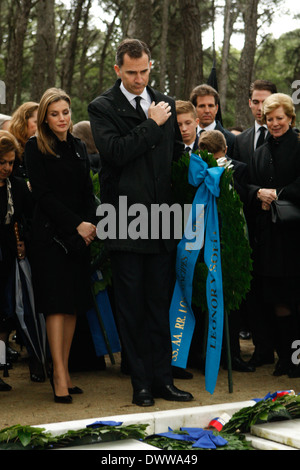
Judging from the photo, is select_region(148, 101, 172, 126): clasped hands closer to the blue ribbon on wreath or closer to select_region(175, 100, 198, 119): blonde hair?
the blue ribbon on wreath

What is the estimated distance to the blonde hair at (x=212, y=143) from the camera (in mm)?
5898

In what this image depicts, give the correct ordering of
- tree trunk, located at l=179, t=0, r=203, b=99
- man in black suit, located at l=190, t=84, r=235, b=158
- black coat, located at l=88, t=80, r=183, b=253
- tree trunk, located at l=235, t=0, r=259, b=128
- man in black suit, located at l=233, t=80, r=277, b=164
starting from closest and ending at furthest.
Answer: black coat, located at l=88, t=80, r=183, b=253
man in black suit, located at l=233, t=80, r=277, b=164
man in black suit, located at l=190, t=84, r=235, b=158
tree trunk, located at l=179, t=0, r=203, b=99
tree trunk, located at l=235, t=0, r=259, b=128

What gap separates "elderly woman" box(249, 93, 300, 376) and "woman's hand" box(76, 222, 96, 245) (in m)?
1.56

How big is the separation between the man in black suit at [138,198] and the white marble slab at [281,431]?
0.79 meters

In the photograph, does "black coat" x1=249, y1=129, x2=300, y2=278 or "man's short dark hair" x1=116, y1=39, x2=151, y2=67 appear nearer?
"man's short dark hair" x1=116, y1=39, x2=151, y2=67

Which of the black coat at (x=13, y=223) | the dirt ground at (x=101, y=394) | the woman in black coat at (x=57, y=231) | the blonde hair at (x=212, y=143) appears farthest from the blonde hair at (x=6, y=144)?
the dirt ground at (x=101, y=394)

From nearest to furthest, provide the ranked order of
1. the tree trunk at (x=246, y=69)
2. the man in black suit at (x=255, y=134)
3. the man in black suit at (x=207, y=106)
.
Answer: the man in black suit at (x=255, y=134) → the man in black suit at (x=207, y=106) → the tree trunk at (x=246, y=69)

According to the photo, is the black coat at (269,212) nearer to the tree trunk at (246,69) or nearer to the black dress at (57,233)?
the black dress at (57,233)

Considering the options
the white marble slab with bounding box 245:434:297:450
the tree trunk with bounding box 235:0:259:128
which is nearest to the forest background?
the tree trunk with bounding box 235:0:259:128

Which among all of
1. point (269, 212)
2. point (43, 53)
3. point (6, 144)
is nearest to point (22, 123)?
point (6, 144)

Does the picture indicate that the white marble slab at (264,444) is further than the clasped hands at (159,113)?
No

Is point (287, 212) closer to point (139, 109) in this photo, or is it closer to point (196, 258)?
point (196, 258)

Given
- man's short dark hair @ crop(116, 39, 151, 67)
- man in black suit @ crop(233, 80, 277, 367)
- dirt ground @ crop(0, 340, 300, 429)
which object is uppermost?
man's short dark hair @ crop(116, 39, 151, 67)

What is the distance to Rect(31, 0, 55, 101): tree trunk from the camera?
54.6 ft
